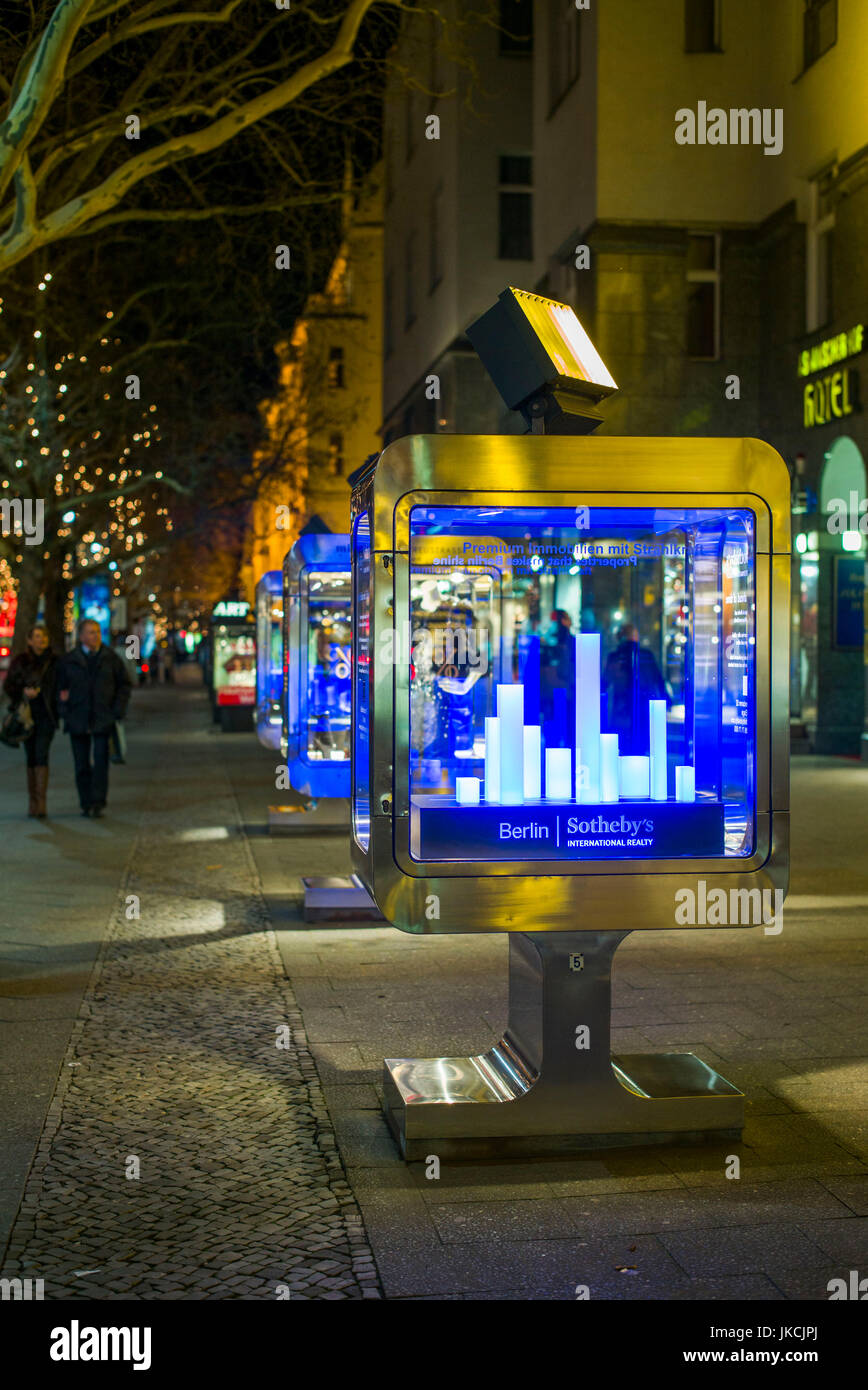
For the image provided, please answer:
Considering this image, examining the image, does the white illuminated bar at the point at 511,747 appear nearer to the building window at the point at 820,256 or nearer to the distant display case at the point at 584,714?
the distant display case at the point at 584,714

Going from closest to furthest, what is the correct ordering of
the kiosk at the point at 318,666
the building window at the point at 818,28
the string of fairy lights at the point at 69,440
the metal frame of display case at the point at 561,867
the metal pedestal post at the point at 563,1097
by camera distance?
the metal frame of display case at the point at 561,867 < the metal pedestal post at the point at 563,1097 < the kiosk at the point at 318,666 < the building window at the point at 818,28 < the string of fairy lights at the point at 69,440

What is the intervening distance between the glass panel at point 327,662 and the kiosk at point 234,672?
19.1 metres

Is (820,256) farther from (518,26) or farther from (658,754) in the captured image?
(658,754)

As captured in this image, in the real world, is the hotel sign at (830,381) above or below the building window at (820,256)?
below

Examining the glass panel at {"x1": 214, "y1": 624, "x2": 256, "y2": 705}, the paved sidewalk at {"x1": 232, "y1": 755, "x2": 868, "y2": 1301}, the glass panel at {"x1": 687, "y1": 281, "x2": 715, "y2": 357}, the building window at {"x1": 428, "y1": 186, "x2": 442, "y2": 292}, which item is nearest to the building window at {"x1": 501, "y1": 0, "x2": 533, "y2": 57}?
the building window at {"x1": 428, "y1": 186, "x2": 442, "y2": 292}

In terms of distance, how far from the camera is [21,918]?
9.56 metres

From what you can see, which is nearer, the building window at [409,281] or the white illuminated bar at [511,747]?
the white illuminated bar at [511,747]

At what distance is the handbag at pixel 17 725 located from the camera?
14711 millimetres

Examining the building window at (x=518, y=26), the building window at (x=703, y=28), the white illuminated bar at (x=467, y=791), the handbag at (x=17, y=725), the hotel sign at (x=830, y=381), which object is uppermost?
the building window at (x=518, y=26)

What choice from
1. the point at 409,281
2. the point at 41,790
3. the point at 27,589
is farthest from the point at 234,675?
the point at 41,790

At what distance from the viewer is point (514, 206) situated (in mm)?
31547

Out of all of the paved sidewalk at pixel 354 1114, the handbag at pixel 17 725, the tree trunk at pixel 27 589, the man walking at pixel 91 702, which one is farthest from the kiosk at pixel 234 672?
the paved sidewalk at pixel 354 1114

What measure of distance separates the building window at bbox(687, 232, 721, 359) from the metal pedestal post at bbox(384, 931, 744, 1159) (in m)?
20.6

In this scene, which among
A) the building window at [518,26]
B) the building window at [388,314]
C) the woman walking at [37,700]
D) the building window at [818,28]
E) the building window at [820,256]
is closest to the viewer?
the woman walking at [37,700]
